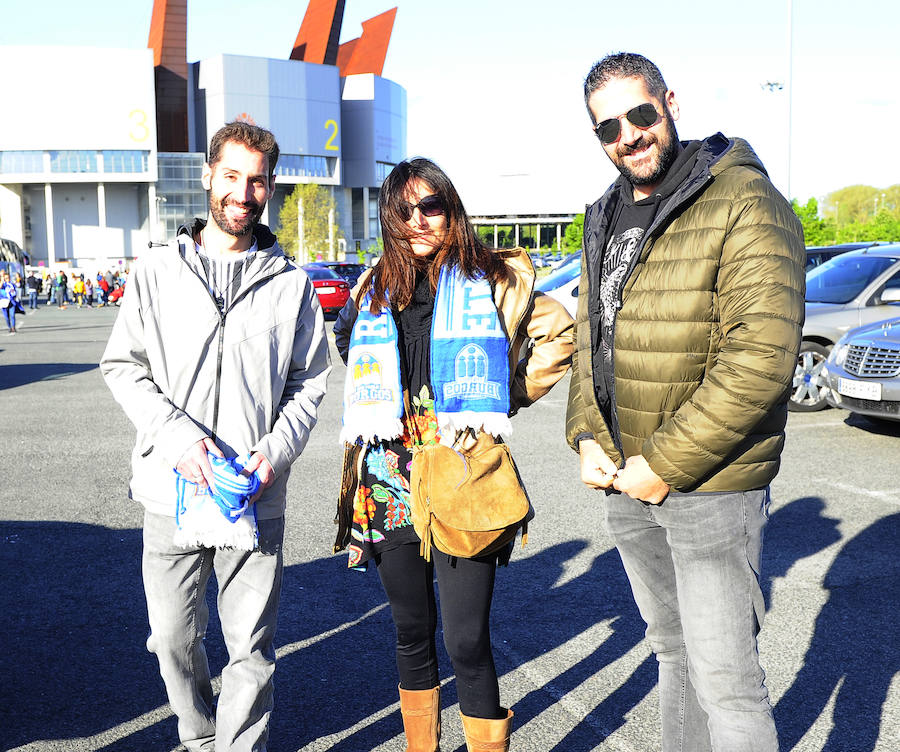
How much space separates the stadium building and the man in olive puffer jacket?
80.8 meters

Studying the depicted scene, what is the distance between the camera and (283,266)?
3006 mm

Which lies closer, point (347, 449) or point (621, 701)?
point (347, 449)

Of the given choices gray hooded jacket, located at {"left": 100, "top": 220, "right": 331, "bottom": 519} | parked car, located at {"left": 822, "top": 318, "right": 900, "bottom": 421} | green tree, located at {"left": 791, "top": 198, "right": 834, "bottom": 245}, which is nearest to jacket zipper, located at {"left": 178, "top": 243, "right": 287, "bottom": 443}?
gray hooded jacket, located at {"left": 100, "top": 220, "right": 331, "bottom": 519}

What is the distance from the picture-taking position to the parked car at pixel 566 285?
1538 centimetres

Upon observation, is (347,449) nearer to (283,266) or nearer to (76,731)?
(283,266)

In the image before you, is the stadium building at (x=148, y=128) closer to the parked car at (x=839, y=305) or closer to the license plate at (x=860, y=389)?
the parked car at (x=839, y=305)

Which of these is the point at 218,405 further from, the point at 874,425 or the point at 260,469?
the point at 874,425

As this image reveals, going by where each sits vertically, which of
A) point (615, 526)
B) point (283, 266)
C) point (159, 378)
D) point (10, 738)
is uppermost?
point (283, 266)

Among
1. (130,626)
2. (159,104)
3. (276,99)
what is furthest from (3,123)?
(130,626)

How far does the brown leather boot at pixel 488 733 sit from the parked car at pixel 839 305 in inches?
306

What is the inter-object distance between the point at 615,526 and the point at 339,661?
5.92ft

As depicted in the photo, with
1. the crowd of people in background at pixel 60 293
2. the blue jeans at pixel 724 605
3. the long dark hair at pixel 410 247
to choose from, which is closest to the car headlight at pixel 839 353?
the long dark hair at pixel 410 247

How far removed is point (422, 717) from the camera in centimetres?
309

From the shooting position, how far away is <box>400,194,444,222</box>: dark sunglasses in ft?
9.80
